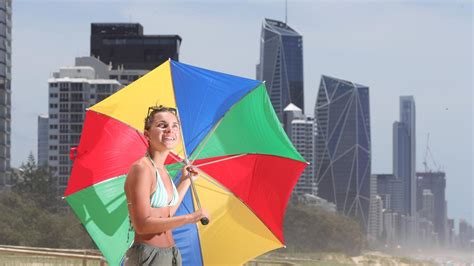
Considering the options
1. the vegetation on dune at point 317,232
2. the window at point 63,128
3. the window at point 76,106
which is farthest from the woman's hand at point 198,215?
the window at point 76,106

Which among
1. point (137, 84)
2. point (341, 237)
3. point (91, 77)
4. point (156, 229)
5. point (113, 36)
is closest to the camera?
point (156, 229)

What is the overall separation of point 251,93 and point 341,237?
134611 millimetres

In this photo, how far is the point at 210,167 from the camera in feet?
22.4

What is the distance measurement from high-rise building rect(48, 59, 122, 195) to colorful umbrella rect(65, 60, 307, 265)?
144403mm

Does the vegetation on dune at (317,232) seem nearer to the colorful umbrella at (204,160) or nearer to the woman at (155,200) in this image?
the colorful umbrella at (204,160)

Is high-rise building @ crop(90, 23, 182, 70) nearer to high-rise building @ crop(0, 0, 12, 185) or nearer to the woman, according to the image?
high-rise building @ crop(0, 0, 12, 185)

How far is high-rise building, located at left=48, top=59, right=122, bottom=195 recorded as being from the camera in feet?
495

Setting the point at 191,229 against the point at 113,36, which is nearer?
the point at 191,229

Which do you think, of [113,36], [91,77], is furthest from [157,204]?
[113,36]

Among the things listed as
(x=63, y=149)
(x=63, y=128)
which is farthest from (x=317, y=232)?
(x=63, y=128)

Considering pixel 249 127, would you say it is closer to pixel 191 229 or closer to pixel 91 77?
pixel 191 229

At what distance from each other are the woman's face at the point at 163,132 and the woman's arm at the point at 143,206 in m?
0.14

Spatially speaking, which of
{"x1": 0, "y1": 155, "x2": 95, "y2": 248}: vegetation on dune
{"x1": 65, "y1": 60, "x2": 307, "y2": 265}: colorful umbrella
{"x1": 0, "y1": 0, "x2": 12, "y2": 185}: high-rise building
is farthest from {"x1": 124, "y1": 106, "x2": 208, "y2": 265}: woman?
{"x1": 0, "y1": 0, "x2": 12, "y2": 185}: high-rise building

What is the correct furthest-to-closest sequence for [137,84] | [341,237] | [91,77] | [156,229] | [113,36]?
[113,36]
[91,77]
[341,237]
[137,84]
[156,229]
